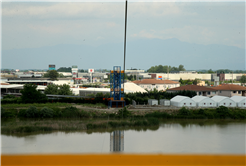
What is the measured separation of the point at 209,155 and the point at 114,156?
273 millimetres

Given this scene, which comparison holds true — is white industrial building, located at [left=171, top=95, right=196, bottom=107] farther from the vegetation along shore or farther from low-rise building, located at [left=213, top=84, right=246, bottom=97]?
low-rise building, located at [left=213, top=84, right=246, bottom=97]

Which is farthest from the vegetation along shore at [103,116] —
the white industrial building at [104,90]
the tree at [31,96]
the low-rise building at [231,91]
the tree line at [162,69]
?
the tree line at [162,69]

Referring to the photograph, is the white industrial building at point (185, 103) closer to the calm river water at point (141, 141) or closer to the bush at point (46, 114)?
the calm river water at point (141, 141)

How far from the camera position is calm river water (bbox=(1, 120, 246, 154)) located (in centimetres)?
311

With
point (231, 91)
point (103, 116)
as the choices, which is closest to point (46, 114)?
point (103, 116)

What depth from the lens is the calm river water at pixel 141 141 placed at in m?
3.11

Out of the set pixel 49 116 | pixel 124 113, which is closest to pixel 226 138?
pixel 124 113

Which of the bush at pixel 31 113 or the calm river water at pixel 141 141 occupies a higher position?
the bush at pixel 31 113

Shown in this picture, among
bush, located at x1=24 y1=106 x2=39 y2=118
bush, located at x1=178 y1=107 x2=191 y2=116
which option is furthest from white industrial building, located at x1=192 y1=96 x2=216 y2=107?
bush, located at x1=24 y1=106 x2=39 y2=118

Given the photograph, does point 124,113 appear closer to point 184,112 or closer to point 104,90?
point 184,112

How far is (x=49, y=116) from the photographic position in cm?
496

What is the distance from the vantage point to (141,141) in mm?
3498

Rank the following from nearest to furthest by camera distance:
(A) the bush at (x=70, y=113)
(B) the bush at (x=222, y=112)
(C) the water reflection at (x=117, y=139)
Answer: (C) the water reflection at (x=117, y=139), (A) the bush at (x=70, y=113), (B) the bush at (x=222, y=112)

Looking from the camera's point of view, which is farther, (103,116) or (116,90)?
(116,90)
